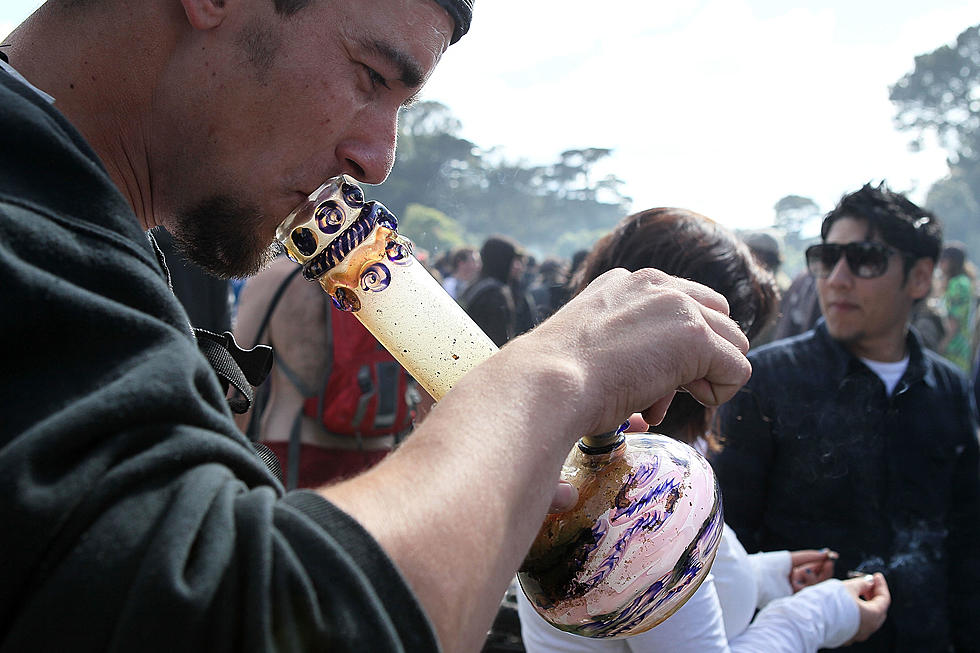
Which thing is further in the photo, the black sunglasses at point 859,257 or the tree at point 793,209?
the tree at point 793,209

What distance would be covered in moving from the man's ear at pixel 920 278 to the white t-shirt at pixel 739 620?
1.72 meters

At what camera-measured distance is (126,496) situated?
0.64 meters

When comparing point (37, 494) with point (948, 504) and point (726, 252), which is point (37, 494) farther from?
point (948, 504)

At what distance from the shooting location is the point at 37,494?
606mm

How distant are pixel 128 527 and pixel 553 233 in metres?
75.5

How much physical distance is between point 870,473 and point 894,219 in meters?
1.27

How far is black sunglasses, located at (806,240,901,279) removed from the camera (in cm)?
330

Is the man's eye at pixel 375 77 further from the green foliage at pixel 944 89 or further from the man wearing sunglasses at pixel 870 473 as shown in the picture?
the green foliage at pixel 944 89

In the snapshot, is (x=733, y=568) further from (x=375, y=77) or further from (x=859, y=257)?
(x=859, y=257)

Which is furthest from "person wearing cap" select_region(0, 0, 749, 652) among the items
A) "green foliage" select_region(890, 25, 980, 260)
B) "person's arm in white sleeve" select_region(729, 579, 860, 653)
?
"green foliage" select_region(890, 25, 980, 260)

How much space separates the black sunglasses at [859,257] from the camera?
3.30 meters

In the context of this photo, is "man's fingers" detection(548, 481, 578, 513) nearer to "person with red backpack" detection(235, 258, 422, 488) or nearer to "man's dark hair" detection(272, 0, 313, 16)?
"man's dark hair" detection(272, 0, 313, 16)

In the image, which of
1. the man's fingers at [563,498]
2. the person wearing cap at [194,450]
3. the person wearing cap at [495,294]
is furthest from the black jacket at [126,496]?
the person wearing cap at [495,294]

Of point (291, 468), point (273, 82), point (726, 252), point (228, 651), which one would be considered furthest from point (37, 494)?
point (291, 468)
